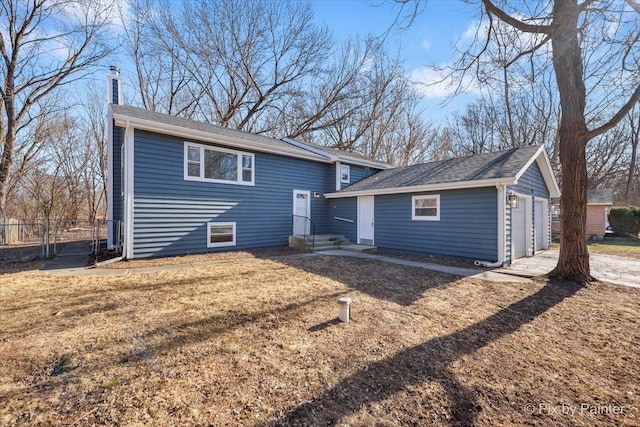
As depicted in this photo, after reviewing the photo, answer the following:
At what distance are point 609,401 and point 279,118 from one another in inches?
821

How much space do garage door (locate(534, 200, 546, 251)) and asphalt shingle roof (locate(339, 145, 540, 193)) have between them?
2.83 m

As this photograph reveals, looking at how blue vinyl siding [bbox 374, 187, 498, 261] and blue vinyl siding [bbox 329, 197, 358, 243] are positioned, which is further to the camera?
blue vinyl siding [bbox 329, 197, 358, 243]

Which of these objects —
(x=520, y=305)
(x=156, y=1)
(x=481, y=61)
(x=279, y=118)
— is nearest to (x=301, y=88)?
(x=279, y=118)

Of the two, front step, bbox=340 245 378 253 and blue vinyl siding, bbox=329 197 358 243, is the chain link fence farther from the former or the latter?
blue vinyl siding, bbox=329 197 358 243

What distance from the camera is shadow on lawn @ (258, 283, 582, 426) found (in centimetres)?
211

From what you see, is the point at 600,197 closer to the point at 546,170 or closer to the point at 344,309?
the point at 546,170

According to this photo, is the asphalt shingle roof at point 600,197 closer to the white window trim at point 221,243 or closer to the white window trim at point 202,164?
the white window trim at point 202,164

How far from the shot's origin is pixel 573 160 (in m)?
6.22

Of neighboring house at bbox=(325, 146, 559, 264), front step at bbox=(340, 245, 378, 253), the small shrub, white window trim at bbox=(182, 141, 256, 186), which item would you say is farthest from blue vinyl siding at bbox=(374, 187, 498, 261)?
the small shrub

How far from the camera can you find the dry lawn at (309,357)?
84.0 inches

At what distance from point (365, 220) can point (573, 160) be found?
678 centimetres

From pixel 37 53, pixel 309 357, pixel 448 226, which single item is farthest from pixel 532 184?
pixel 37 53

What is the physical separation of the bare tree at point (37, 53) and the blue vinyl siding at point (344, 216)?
13908 mm

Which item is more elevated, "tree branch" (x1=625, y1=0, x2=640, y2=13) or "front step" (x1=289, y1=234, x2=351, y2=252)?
"tree branch" (x1=625, y1=0, x2=640, y2=13)
